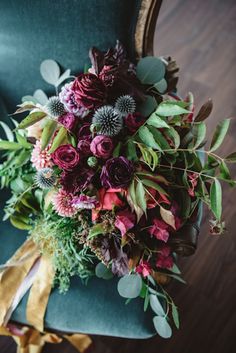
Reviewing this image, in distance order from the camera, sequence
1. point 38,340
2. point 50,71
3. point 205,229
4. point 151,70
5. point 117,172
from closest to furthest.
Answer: point 117,172 < point 151,70 < point 50,71 < point 38,340 < point 205,229

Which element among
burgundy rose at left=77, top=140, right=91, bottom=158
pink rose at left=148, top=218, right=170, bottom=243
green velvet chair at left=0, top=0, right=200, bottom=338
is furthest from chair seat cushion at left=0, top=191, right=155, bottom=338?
burgundy rose at left=77, top=140, right=91, bottom=158

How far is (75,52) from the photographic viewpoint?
33.6 inches

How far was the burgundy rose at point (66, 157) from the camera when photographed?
65 centimetres

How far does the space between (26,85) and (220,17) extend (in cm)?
122

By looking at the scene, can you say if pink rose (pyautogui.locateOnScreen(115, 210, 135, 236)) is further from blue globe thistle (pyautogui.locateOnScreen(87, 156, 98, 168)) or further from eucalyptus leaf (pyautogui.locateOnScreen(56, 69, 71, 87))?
eucalyptus leaf (pyautogui.locateOnScreen(56, 69, 71, 87))

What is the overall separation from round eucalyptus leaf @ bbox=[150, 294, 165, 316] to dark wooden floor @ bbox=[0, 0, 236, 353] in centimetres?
46

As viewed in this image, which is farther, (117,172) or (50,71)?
(50,71)

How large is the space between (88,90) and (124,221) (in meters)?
0.22

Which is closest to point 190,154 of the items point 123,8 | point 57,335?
point 123,8

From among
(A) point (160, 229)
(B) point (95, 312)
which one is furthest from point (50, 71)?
(B) point (95, 312)

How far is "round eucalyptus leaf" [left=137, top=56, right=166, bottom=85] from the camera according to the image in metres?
0.76

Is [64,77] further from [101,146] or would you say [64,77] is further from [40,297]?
[40,297]

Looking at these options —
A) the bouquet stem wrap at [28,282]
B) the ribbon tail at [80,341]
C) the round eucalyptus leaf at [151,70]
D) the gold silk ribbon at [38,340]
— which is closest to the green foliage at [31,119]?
the round eucalyptus leaf at [151,70]

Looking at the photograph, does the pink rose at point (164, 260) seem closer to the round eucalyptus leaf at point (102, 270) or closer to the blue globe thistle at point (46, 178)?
→ the round eucalyptus leaf at point (102, 270)
